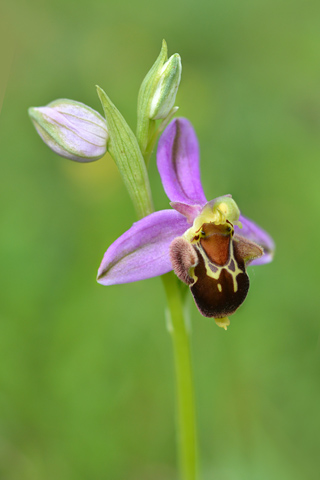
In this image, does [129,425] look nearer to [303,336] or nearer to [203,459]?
[203,459]

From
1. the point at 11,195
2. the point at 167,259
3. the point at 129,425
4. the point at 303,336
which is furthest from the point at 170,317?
the point at 11,195

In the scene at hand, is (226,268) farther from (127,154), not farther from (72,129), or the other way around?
(72,129)

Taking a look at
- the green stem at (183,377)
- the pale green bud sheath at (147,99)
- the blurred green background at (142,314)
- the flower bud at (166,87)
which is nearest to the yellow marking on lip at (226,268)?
the green stem at (183,377)

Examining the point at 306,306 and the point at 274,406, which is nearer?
the point at 274,406

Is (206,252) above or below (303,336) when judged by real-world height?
above

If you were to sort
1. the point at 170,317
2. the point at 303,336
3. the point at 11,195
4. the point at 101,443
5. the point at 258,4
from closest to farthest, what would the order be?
the point at 170,317, the point at 101,443, the point at 303,336, the point at 11,195, the point at 258,4

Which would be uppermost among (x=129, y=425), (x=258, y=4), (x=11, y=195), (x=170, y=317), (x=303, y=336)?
(x=258, y=4)

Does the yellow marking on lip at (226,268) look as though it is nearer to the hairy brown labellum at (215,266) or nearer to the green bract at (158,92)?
the hairy brown labellum at (215,266)
